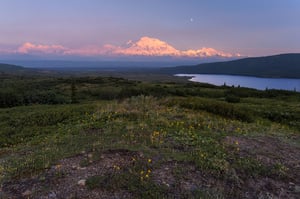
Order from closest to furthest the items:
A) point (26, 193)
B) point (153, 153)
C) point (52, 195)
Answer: point (52, 195), point (26, 193), point (153, 153)

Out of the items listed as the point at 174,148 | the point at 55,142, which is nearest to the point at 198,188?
the point at 174,148

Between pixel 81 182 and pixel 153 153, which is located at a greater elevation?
pixel 153 153

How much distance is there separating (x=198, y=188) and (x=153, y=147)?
6.65ft

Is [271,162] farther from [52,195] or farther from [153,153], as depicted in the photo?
[52,195]

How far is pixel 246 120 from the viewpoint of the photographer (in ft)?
40.6

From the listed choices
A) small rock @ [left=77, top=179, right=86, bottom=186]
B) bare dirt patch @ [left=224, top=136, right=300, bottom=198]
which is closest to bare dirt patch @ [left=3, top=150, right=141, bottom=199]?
small rock @ [left=77, top=179, right=86, bottom=186]

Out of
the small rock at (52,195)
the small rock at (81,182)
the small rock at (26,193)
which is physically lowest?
the small rock at (26,193)

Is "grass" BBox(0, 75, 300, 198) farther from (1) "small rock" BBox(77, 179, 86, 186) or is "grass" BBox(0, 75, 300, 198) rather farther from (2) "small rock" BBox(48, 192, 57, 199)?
(2) "small rock" BBox(48, 192, 57, 199)

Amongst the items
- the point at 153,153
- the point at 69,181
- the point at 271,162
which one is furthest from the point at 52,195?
the point at 271,162

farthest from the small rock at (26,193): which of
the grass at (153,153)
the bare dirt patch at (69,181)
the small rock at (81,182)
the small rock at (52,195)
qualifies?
the small rock at (81,182)

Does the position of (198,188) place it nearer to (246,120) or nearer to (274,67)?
(246,120)

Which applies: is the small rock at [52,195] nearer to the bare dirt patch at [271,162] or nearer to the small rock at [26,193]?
the small rock at [26,193]

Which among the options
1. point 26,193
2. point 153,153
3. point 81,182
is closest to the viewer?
point 26,193

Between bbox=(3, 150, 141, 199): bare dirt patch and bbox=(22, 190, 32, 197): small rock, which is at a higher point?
bbox=(3, 150, 141, 199): bare dirt patch
